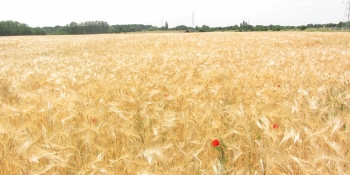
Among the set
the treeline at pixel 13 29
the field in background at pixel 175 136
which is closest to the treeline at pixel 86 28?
the treeline at pixel 13 29

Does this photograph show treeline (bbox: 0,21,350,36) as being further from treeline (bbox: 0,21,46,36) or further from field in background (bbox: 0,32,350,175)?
field in background (bbox: 0,32,350,175)

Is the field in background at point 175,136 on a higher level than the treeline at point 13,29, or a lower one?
lower

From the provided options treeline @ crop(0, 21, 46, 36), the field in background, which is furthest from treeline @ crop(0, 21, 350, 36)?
the field in background

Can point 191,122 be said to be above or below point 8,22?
below

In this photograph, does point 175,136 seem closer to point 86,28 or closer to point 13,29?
point 13,29

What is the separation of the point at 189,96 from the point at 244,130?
1.15m

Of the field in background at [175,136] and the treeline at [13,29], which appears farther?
the treeline at [13,29]

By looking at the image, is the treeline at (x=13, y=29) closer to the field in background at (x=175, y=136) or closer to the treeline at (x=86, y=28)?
the treeline at (x=86, y=28)

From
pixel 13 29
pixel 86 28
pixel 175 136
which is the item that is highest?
pixel 86 28

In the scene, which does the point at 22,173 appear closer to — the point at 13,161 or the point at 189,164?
the point at 13,161

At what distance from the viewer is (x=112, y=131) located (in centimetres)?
178

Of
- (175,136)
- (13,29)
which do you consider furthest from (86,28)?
(175,136)

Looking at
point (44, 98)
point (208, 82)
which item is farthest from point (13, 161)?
point (208, 82)

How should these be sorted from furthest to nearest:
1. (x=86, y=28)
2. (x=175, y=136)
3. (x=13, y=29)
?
(x=86, y=28) < (x=13, y=29) < (x=175, y=136)
